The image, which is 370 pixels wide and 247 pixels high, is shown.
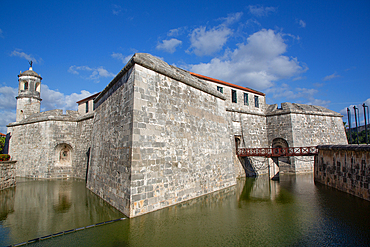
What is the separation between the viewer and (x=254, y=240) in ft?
18.3

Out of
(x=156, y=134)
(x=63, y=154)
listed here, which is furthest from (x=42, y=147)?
(x=156, y=134)

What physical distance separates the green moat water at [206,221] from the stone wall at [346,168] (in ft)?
2.32

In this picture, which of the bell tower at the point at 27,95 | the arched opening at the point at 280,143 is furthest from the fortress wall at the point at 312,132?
the bell tower at the point at 27,95

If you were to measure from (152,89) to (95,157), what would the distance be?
6461 millimetres

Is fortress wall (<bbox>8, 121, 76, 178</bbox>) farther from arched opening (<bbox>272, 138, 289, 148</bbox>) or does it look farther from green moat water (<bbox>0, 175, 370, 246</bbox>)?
arched opening (<bbox>272, 138, 289, 148</bbox>)

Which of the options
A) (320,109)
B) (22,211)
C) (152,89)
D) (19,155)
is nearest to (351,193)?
(152,89)

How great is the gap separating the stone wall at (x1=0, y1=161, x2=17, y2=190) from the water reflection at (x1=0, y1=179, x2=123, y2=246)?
0.87m

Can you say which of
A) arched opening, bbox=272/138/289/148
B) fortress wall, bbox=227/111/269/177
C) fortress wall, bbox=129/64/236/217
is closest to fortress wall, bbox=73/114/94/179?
fortress wall, bbox=129/64/236/217

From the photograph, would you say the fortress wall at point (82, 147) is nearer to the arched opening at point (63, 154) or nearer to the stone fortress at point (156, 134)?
the stone fortress at point (156, 134)

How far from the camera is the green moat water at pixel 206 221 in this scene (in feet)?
18.3

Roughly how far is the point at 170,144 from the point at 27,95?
20184mm

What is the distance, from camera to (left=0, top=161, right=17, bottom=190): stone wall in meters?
12.3

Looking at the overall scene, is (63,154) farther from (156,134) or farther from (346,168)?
(346,168)

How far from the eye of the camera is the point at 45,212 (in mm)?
8133
